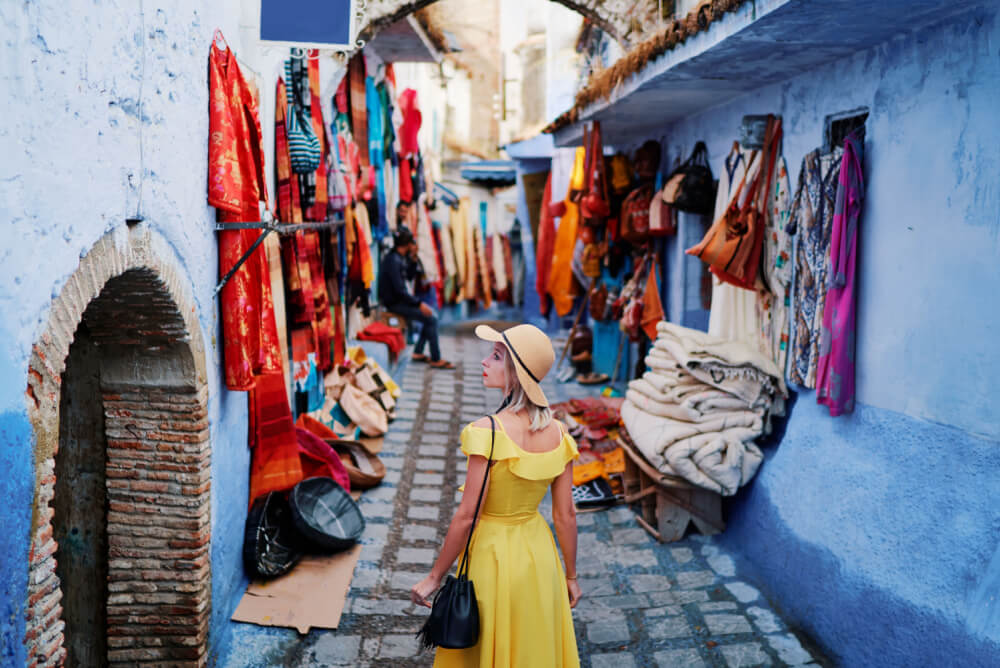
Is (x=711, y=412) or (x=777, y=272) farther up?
(x=777, y=272)

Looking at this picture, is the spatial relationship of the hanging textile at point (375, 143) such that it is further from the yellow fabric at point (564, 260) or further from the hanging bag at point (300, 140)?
the hanging bag at point (300, 140)

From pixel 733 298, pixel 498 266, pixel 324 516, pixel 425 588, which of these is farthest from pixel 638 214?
pixel 498 266

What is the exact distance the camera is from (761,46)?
15.5ft

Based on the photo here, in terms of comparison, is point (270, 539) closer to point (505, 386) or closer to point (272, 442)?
point (272, 442)

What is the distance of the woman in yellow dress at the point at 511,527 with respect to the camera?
3.00 m

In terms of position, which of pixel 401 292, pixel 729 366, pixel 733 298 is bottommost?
pixel 729 366

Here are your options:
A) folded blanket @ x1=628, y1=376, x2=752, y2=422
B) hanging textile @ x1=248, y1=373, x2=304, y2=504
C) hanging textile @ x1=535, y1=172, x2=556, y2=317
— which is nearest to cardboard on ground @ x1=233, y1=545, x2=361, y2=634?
hanging textile @ x1=248, y1=373, x2=304, y2=504

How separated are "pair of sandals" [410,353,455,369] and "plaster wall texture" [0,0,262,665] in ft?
25.1

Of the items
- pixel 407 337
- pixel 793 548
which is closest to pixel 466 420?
pixel 407 337

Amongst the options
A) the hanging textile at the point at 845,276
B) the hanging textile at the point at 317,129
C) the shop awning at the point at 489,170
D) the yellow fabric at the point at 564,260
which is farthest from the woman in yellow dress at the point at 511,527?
the shop awning at the point at 489,170

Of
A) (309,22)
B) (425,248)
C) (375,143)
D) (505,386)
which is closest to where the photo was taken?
(505,386)

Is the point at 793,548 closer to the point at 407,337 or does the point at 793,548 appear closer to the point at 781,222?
the point at 781,222

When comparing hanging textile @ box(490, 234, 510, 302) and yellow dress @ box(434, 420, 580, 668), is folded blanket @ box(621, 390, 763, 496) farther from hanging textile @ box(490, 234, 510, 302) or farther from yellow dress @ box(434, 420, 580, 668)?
hanging textile @ box(490, 234, 510, 302)

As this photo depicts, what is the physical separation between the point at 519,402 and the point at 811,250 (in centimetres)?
272
